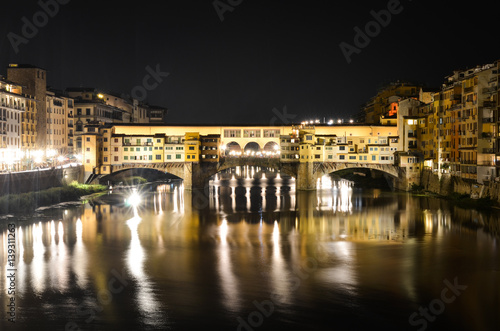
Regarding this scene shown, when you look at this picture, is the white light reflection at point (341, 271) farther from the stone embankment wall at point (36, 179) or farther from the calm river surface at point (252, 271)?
the stone embankment wall at point (36, 179)

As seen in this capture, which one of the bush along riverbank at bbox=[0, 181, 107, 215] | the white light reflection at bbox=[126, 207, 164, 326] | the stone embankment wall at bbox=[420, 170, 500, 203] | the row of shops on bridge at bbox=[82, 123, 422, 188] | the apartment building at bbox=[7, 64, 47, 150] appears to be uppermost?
the apartment building at bbox=[7, 64, 47, 150]

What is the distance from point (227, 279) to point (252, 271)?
3.99 feet

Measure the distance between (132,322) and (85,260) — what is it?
6.88 m

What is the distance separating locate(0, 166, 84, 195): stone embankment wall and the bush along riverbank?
0.59 m

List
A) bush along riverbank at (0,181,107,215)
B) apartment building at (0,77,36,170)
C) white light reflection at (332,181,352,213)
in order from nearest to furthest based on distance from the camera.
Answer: bush along riverbank at (0,181,107,215) < white light reflection at (332,181,352,213) < apartment building at (0,77,36,170)

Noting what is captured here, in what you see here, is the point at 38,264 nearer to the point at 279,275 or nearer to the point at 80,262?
the point at 80,262

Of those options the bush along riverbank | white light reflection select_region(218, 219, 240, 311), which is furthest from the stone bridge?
white light reflection select_region(218, 219, 240, 311)

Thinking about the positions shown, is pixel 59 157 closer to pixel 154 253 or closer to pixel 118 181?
pixel 118 181

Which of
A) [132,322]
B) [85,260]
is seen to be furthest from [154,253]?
[132,322]

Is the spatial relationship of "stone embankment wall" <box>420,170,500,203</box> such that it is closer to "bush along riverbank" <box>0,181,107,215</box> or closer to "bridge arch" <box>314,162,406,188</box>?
"bridge arch" <box>314,162,406,188</box>

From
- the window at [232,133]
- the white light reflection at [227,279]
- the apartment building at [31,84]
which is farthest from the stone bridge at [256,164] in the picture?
the white light reflection at [227,279]

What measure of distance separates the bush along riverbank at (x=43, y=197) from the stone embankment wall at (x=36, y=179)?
1.94 feet

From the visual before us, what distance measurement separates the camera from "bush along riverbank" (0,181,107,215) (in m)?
29.2

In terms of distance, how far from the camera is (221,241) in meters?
23.7
